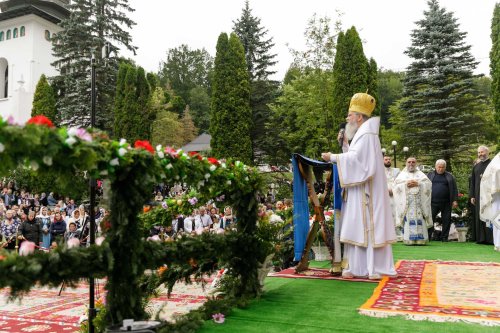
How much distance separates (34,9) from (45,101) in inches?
664

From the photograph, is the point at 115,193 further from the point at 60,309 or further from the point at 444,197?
the point at 444,197

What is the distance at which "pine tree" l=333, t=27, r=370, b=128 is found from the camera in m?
26.1

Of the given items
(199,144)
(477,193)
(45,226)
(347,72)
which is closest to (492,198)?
(477,193)

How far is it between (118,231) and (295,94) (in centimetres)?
2958

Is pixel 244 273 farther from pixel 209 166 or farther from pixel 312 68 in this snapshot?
pixel 312 68

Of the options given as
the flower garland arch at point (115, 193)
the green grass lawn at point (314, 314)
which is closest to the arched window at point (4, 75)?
the green grass lawn at point (314, 314)

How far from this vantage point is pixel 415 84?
3269 centimetres

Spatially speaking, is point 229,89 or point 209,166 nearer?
point 209,166

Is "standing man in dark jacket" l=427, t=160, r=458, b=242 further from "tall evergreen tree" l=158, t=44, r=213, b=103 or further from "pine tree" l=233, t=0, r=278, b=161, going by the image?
"tall evergreen tree" l=158, t=44, r=213, b=103

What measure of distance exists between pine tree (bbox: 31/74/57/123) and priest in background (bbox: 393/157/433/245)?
2794 centimetres

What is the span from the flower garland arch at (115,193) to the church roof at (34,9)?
4846 centimetres

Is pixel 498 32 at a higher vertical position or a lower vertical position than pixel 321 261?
higher

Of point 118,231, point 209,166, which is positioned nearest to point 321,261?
point 209,166

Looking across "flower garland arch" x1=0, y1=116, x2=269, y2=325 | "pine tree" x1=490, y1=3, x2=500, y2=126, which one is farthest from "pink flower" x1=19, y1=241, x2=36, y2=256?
"pine tree" x1=490, y1=3, x2=500, y2=126
